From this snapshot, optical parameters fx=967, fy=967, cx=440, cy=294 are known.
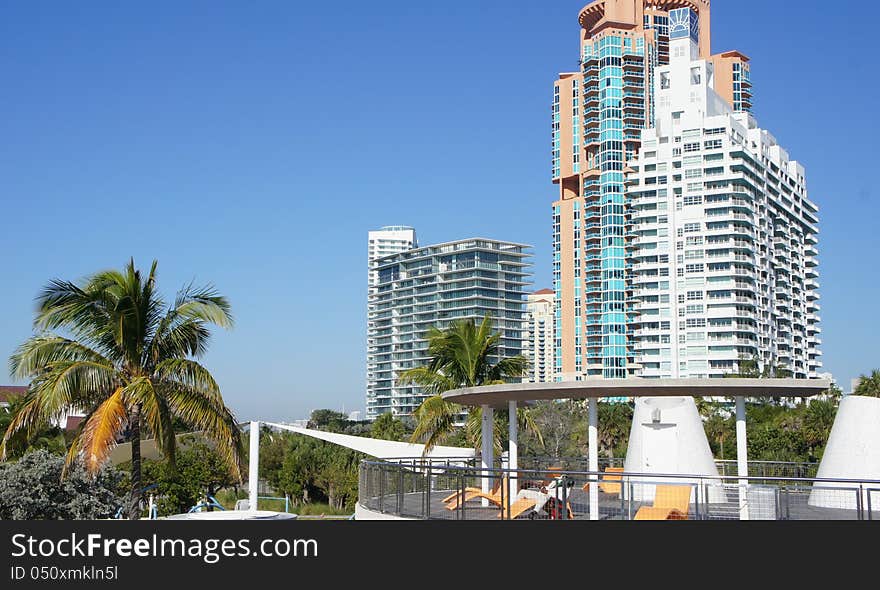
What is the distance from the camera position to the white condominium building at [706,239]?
104 m

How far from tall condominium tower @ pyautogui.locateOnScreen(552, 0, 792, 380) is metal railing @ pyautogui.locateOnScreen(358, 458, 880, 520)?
96.1m

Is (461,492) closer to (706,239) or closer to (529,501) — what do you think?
(529,501)

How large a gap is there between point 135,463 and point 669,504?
10618mm

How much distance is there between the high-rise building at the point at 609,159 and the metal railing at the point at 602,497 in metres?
94.3

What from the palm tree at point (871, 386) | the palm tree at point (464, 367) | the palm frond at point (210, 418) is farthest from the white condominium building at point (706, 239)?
the palm frond at point (210, 418)

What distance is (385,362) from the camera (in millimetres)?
179375

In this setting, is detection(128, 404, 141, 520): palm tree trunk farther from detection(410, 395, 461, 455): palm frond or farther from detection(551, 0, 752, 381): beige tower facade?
detection(551, 0, 752, 381): beige tower facade

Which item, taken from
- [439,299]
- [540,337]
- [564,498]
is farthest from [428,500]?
[540,337]

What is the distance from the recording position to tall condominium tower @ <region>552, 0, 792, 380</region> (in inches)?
4540

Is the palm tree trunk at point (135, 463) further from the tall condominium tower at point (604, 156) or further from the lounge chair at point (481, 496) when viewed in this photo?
the tall condominium tower at point (604, 156)

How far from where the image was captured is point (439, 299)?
171 meters
